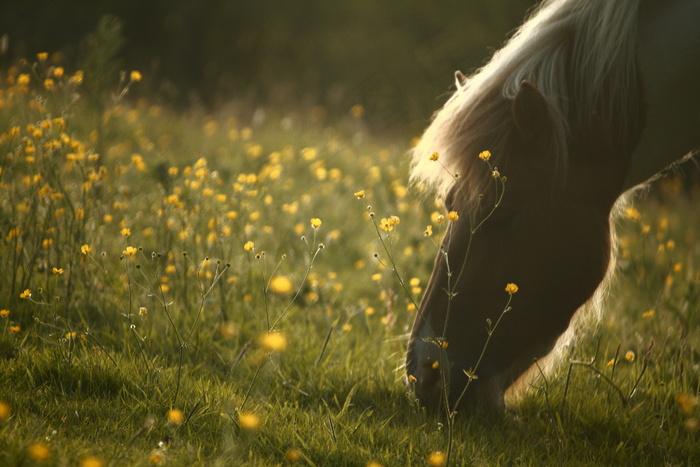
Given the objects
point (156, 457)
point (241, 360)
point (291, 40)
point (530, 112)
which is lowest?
point (241, 360)

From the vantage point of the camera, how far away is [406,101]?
13.7 m

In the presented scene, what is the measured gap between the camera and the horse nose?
8.31 feet

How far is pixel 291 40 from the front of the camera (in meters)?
19.7

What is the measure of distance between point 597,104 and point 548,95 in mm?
206

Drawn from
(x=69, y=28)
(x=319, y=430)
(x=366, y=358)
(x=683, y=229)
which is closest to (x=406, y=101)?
(x=683, y=229)

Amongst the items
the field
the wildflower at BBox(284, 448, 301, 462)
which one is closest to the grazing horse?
the field

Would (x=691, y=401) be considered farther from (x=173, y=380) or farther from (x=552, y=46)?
(x=173, y=380)

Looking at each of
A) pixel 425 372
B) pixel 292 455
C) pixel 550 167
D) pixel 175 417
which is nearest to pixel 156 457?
pixel 175 417

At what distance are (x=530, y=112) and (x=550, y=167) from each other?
0.80 feet

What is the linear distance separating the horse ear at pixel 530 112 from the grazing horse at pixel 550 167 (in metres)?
0.01

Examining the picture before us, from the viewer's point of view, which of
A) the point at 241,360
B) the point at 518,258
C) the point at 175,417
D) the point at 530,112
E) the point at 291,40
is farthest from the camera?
the point at 291,40

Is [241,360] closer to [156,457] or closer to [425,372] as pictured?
[425,372]

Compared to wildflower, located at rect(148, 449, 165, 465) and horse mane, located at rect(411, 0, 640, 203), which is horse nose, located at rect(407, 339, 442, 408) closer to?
horse mane, located at rect(411, 0, 640, 203)

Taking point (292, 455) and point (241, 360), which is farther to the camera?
point (241, 360)
